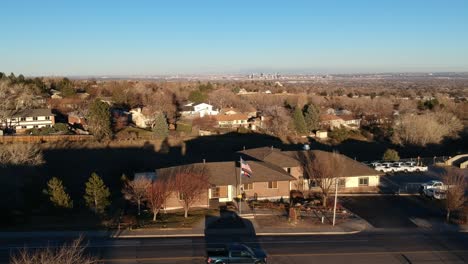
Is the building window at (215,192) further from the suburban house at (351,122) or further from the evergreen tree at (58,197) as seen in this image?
the suburban house at (351,122)

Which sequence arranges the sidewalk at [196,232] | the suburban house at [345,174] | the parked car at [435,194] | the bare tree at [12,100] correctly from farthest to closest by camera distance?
the bare tree at [12,100] → the suburban house at [345,174] → the parked car at [435,194] → the sidewalk at [196,232]

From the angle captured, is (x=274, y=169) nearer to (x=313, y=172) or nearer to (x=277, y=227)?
(x=313, y=172)

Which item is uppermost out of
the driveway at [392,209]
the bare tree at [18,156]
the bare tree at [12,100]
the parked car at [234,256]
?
the bare tree at [12,100]

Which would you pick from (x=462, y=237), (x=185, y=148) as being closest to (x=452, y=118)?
(x=185, y=148)

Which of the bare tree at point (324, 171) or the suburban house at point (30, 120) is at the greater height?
the suburban house at point (30, 120)

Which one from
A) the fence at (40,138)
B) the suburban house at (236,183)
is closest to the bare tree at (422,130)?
the suburban house at (236,183)

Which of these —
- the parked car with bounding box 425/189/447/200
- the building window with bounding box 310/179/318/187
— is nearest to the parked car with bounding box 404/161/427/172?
the parked car with bounding box 425/189/447/200

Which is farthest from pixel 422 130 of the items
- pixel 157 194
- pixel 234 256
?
pixel 234 256

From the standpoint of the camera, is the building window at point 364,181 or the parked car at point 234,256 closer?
the parked car at point 234,256

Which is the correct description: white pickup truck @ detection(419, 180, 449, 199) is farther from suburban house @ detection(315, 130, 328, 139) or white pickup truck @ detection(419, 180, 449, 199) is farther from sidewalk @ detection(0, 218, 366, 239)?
suburban house @ detection(315, 130, 328, 139)
